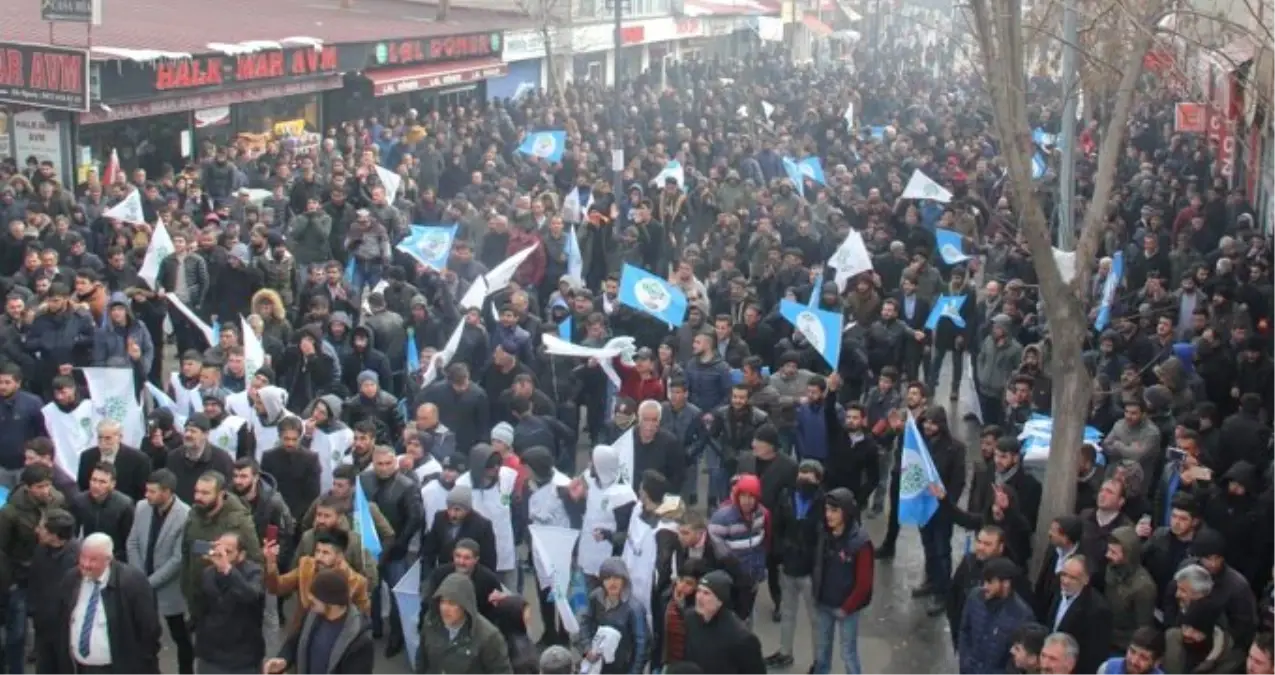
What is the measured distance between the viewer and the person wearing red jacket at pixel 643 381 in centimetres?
1231

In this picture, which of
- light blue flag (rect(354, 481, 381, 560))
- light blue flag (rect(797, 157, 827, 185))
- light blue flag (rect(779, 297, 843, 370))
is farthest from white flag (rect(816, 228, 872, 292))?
light blue flag (rect(354, 481, 381, 560))

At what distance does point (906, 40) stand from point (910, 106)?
162 feet

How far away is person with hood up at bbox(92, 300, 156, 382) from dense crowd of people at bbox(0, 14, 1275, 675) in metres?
0.04

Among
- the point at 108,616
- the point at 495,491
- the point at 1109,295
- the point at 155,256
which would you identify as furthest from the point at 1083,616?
the point at 155,256

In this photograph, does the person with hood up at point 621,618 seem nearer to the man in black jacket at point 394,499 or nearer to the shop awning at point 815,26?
the man in black jacket at point 394,499

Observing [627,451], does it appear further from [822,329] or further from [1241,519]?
[1241,519]

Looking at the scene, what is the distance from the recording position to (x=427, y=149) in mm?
23016

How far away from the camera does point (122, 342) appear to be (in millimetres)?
12578

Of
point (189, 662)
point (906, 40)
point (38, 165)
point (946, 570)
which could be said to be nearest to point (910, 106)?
point (38, 165)

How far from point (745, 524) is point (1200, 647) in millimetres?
2484

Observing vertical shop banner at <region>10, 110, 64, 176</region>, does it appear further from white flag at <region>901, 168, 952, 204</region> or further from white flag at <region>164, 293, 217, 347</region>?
white flag at <region>901, 168, 952, 204</region>

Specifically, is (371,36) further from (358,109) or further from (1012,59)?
(1012,59)

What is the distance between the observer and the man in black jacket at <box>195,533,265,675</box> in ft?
25.9

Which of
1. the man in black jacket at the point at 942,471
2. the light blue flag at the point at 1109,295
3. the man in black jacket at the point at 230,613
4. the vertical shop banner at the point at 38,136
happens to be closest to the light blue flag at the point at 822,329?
the man in black jacket at the point at 942,471
